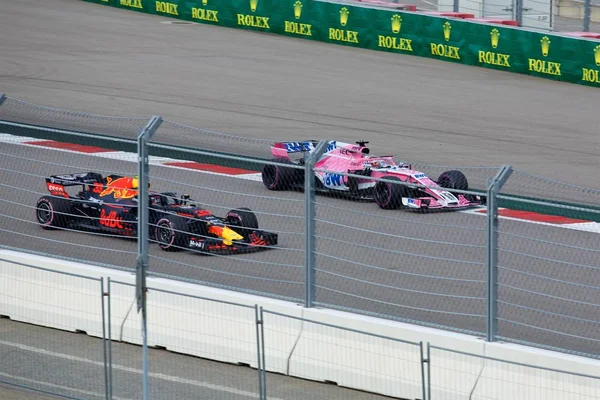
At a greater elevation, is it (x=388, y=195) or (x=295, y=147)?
(x=295, y=147)

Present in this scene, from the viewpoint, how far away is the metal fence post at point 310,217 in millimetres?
11078

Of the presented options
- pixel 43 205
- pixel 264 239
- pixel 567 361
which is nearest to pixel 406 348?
pixel 567 361

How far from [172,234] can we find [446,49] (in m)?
18.1

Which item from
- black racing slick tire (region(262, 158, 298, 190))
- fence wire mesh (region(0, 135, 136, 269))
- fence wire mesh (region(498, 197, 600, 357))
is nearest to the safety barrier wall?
fence wire mesh (region(498, 197, 600, 357))

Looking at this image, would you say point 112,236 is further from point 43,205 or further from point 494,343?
point 494,343

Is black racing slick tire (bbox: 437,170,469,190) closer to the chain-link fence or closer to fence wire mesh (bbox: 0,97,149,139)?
the chain-link fence

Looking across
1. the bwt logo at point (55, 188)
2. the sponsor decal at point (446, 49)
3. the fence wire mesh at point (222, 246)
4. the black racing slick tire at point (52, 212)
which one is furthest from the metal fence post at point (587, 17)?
the bwt logo at point (55, 188)

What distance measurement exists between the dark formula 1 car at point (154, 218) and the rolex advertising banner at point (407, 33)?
586 inches

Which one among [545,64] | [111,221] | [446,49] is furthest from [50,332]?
[446,49]

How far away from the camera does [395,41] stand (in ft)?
102

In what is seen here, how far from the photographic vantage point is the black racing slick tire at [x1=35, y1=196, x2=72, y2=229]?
14.4 meters

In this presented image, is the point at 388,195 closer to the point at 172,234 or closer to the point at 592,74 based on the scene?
the point at 172,234

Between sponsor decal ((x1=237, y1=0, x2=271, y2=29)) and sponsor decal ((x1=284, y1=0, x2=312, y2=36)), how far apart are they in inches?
22.9

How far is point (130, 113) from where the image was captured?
938 inches
